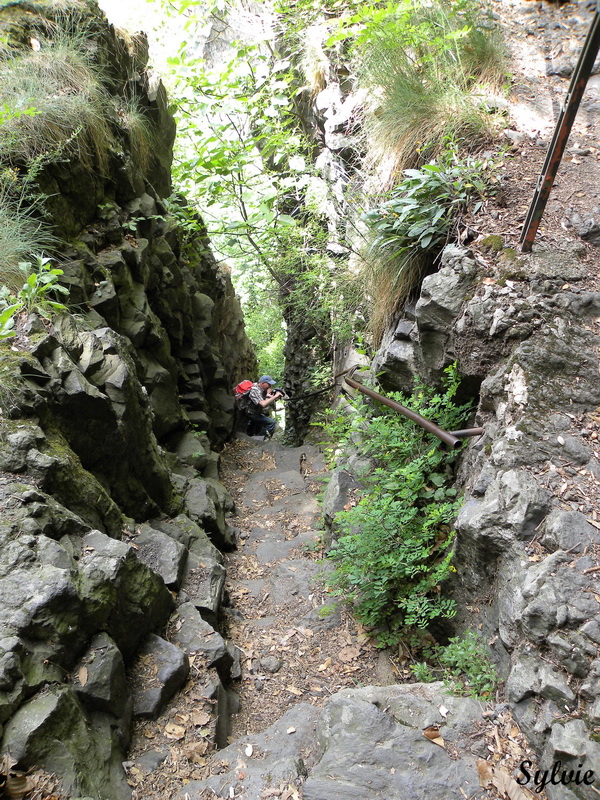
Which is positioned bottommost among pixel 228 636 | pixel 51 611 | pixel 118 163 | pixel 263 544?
pixel 263 544

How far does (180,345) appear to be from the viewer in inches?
341

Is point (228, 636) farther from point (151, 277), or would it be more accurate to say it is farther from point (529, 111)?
point (529, 111)

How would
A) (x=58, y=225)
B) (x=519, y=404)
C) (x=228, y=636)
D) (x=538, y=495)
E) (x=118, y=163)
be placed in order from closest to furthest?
1. (x=538, y=495)
2. (x=519, y=404)
3. (x=228, y=636)
4. (x=58, y=225)
5. (x=118, y=163)

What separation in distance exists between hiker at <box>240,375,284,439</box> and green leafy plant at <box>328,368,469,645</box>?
7.08 meters

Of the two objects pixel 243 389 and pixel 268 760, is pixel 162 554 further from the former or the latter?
pixel 243 389

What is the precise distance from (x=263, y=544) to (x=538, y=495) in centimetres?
436

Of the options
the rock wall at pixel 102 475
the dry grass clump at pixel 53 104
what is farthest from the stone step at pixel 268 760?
Result: the dry grass clump at pixel 53 104

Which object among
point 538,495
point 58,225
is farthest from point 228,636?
point 58,225

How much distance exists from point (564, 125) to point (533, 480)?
97.9 inches

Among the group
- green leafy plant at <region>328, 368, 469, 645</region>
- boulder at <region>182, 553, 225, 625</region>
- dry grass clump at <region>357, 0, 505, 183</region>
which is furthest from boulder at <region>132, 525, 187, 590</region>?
dry grass clump at <region>357, 0, 505, 183</region>

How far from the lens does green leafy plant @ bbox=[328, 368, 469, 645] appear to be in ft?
12.3

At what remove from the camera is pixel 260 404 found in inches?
452

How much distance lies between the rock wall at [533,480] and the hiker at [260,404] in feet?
23.5

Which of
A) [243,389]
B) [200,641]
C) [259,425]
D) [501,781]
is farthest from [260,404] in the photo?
[501,781]
